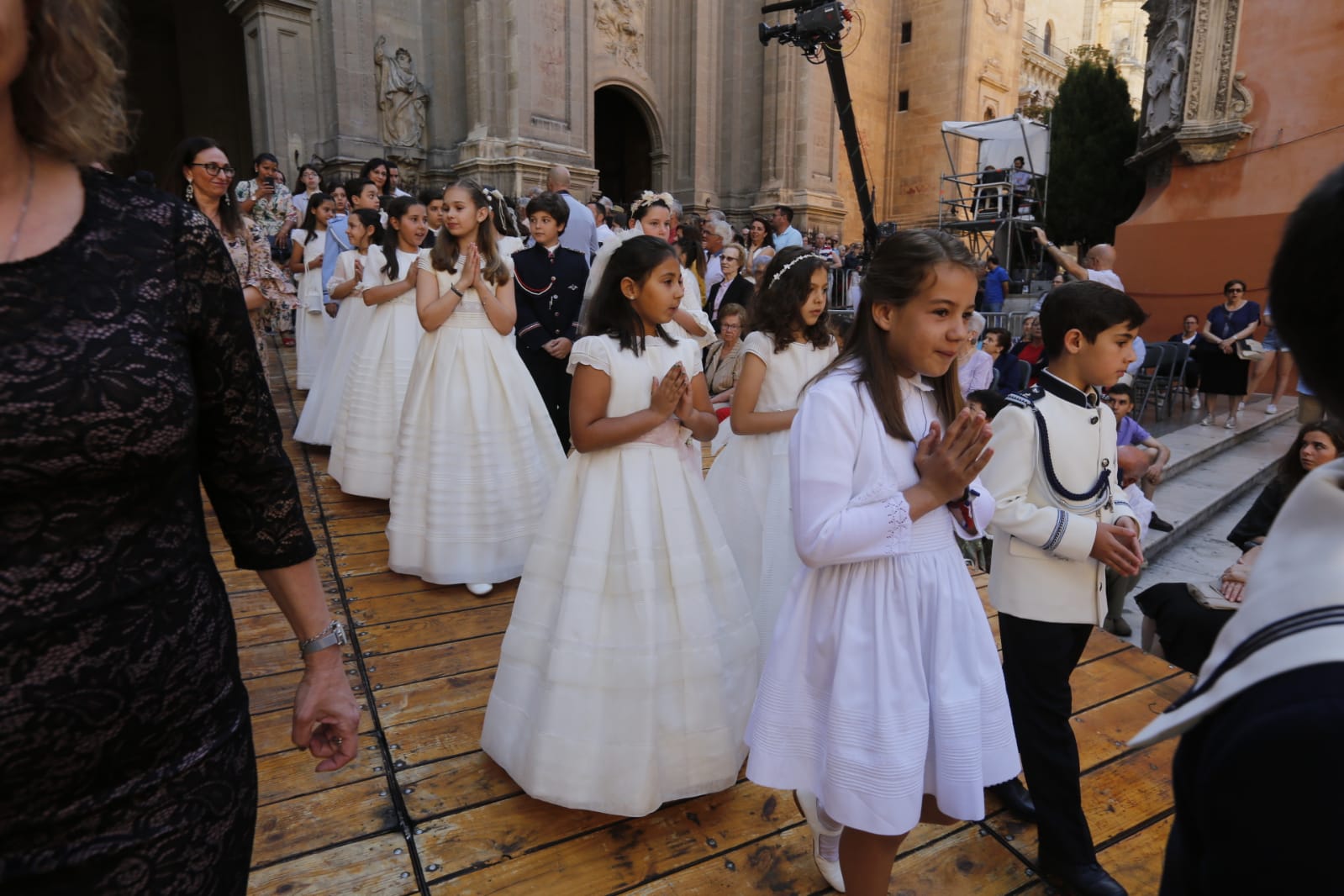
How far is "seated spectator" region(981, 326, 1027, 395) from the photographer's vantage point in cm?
745

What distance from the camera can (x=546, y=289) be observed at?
5.14 metres

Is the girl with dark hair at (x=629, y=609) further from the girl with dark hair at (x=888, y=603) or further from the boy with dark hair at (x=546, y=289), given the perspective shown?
the boy with dark hair at (x=546, y=289)

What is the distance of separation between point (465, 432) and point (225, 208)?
1.79 metres

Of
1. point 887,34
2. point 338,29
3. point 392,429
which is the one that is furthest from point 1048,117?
point 392,429

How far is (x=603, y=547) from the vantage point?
8.09 feet

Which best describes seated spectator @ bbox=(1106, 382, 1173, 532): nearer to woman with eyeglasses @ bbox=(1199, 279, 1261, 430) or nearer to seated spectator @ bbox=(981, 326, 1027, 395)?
seated spectator @ bbox=(981, 326, 1027, 395)

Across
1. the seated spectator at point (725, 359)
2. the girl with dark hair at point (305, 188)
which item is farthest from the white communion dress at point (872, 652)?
the girl with dark hair at point (305, 188)

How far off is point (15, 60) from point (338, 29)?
44.9 feet

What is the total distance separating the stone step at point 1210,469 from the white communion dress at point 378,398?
17.7 feet

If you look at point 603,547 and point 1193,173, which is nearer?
point 603,547

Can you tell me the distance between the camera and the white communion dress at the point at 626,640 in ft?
7.75

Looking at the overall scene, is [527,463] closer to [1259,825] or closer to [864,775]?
[864,775]

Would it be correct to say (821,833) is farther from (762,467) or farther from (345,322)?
(345,322)

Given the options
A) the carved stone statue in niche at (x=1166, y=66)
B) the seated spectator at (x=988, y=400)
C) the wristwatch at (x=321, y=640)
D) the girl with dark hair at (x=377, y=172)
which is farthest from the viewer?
the carved stone statue in niche at (x=1166, y=66)
